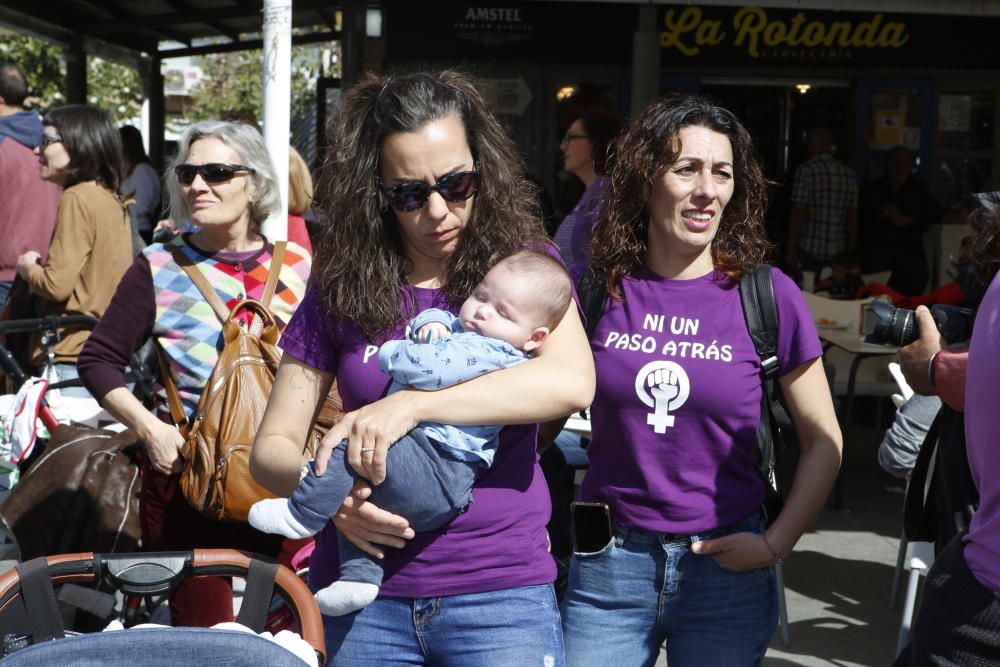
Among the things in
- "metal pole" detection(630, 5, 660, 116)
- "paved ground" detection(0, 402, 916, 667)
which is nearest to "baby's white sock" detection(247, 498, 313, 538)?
"paved ground" detection(0, 402, 916, 667)

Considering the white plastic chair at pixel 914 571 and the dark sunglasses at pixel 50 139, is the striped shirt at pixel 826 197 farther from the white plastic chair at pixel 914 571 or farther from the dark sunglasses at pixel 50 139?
the dark sunglasses at pixel 50 139

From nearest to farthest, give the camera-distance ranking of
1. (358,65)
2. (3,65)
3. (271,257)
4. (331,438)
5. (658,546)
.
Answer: (331,438)
(658,546)
(271,257)
(3,65)
(358,65)

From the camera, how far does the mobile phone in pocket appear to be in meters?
2.57

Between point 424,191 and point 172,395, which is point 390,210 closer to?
point 424,191

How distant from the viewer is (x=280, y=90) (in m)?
4.36

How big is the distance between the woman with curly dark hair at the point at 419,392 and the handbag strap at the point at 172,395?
111 centimetres

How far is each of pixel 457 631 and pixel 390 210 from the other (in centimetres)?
84

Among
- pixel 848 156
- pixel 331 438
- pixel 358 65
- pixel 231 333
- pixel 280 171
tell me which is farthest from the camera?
pixel 848 156

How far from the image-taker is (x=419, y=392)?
204 centimetres

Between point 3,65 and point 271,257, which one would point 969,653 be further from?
point 3,65

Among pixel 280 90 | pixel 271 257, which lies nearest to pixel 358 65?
pixel 280 90

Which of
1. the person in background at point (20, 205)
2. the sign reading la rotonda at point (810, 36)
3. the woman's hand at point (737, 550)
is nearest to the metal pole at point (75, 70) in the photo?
the sign reading la rotonda at point (810, 36)

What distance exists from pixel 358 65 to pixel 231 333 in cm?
782

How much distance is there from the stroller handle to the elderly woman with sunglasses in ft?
3.36
